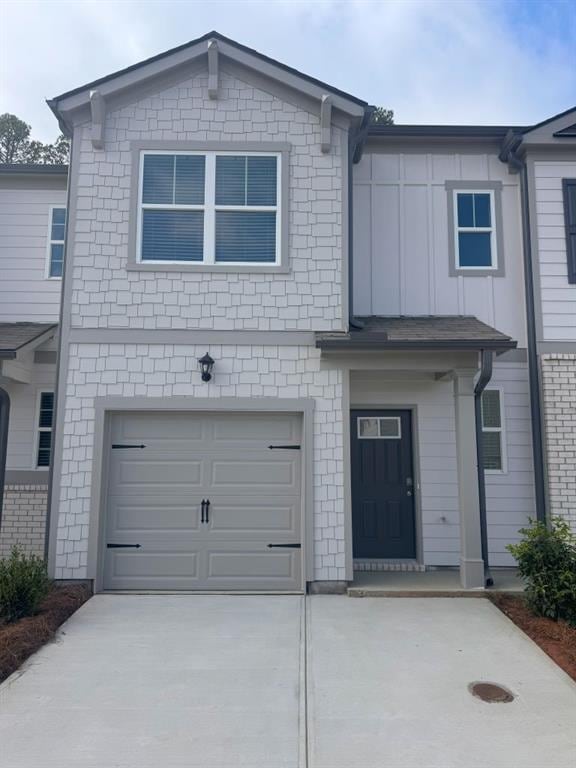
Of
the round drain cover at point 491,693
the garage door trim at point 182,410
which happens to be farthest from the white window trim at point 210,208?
the round drain cover at point 491,693

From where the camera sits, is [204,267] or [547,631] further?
[204,267]

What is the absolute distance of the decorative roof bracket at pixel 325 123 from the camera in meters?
7.15

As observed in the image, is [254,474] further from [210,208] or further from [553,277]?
[553,277]

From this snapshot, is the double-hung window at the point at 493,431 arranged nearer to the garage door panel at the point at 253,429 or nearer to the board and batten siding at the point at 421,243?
the board and batten siding at the point at 421,243

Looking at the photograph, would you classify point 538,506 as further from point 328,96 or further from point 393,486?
point 328,96

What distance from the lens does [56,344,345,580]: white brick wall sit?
6738 mm

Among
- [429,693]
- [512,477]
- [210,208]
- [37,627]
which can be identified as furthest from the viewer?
[512,477]

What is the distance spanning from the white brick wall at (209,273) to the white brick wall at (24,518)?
3.05m

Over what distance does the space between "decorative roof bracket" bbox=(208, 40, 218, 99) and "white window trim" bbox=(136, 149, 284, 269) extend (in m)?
0.83

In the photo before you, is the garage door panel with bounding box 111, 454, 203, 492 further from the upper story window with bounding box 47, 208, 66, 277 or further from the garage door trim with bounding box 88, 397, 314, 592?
the upper story window with bounding box 47, 208, 66, 277

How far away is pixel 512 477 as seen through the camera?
7832mm

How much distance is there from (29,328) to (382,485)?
588cm

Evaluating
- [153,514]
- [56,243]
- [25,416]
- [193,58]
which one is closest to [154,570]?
[153,514]

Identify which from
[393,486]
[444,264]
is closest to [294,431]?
[393,486]
